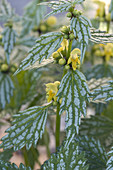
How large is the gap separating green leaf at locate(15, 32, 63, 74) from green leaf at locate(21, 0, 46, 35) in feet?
1.64

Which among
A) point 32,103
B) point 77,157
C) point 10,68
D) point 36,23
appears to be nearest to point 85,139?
point 77,157

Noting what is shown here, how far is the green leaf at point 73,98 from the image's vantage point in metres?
0.44

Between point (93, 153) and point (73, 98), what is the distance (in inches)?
7.5

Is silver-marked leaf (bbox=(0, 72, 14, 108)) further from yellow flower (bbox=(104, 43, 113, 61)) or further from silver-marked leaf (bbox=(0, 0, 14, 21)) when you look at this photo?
yellow flower (bbox=(104, 43, 113, 61))

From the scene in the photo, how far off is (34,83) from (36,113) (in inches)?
12.9

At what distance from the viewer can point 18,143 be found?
495 millimetres

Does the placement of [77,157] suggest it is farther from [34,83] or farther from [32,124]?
[34,83]

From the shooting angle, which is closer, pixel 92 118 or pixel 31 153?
pixel 92 118

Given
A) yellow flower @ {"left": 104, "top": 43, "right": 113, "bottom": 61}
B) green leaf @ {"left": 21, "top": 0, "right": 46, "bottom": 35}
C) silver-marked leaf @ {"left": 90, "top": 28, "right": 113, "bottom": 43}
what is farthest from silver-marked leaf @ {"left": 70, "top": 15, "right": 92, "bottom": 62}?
green leaf @ {"left": 21, "top": 0, "right": 46, "bottom": 35}

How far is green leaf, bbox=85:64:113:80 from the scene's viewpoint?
860 mm

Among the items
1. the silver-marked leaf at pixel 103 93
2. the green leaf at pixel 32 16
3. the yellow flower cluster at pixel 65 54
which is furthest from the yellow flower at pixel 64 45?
the green leaf at pixel 32 16

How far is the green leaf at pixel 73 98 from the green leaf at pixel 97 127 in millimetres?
251

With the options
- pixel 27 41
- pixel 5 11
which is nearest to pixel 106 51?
pixel 27 41

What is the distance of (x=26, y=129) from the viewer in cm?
51
